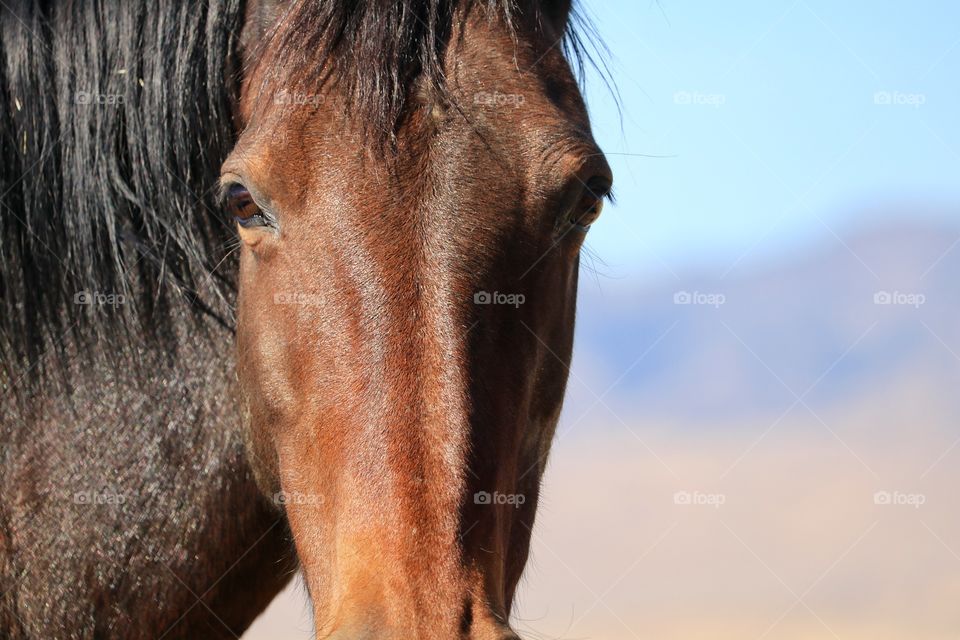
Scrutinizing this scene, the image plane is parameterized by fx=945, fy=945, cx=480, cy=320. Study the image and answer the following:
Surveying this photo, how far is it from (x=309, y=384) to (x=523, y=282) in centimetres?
66

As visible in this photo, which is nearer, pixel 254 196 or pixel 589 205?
pixel 254 196

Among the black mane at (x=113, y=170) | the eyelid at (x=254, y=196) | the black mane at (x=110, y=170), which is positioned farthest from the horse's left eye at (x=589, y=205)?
the black mane at (x=110, y=170)

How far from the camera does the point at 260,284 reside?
2832mm

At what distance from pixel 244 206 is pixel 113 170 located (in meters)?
0.56

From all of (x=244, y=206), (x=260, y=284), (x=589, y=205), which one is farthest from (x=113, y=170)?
(x=589, y=205)

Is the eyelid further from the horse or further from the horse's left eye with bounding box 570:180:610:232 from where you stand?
the horse's left eye with bounding box 570:180:610:232

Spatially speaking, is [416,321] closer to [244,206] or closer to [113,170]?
[244,206]

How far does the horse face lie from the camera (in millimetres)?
2199

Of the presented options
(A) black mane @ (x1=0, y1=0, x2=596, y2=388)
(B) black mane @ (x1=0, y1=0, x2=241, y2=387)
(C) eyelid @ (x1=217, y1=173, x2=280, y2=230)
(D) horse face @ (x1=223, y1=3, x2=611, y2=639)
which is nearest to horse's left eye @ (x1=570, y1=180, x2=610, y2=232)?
(D) horse face @ (x1=223, y1=3, x2=611, y2=639)

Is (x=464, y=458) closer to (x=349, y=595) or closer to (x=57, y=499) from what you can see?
(x=349, y=595)

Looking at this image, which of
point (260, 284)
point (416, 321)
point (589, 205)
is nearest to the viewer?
point (416, 321)

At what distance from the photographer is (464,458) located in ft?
7.45

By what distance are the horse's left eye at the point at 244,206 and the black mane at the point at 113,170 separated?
0.31 m

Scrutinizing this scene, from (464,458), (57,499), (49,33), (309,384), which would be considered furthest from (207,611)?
(49,33)
